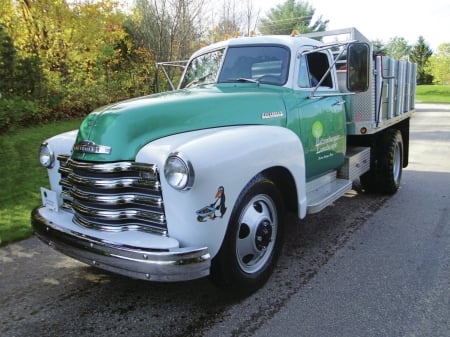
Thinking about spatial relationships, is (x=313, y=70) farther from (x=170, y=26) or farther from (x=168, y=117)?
(x=170, y=26)

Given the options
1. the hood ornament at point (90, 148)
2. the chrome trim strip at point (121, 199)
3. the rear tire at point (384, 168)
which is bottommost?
the rear tire at point (384, 168)

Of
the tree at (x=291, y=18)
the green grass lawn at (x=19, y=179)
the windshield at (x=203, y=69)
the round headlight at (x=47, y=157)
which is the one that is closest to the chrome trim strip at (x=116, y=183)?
the round headlight at (x=47, y=157)

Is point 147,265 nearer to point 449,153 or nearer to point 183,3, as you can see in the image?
point 449,153

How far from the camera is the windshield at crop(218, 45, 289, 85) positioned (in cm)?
440

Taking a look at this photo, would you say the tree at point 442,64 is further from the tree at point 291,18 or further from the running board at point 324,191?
the running board at point 324,191

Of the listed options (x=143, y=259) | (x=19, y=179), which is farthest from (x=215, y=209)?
(x=19, y=179)

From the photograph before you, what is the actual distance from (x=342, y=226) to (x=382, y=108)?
6.37 ft

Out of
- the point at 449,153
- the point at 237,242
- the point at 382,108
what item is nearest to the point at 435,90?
the point at 449,153

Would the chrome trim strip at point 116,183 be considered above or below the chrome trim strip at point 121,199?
above

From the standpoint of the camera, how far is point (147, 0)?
13.5 meters

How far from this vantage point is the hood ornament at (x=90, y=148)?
9.91 feet

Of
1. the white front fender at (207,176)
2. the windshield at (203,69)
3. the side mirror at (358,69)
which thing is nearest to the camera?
the white front fender at (207,176)

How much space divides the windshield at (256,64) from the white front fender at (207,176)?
133 cm

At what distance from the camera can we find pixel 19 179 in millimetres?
7219
